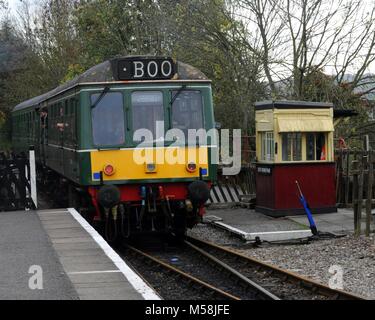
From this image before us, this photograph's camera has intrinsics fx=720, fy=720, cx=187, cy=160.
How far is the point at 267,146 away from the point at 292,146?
0.67 m

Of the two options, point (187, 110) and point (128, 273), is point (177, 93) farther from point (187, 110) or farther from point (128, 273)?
point (128, 273)

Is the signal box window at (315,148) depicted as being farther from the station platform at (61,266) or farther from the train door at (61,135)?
the station platform at (61,266)

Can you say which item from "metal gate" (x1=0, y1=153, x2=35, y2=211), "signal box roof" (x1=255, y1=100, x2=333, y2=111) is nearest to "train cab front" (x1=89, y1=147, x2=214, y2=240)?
"metal gate" (x1=0, y1=153, x2=35, y2=211)

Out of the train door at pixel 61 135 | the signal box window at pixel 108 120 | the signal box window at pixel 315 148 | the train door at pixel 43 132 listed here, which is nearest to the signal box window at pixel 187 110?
the signal box window at pixel 108 120

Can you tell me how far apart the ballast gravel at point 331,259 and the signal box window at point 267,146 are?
8.96ft

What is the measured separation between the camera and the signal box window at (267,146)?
16.2m

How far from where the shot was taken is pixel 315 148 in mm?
16219

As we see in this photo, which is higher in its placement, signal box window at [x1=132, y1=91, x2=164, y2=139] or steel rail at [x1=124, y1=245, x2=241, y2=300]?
signal box window at [x1=132, y1=91, x2=164, y2=139]

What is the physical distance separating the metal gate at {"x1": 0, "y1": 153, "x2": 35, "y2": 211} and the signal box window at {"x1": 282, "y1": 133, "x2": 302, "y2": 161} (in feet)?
18.5

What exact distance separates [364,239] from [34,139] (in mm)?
13392

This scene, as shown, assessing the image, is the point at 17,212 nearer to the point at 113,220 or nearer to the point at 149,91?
the point at 113,220

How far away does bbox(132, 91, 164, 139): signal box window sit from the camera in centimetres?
1288

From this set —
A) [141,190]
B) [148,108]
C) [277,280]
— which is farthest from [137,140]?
[277,280]

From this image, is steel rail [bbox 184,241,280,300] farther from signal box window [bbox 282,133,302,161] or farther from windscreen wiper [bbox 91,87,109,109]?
signal box window [bbox 282,133,302,161]
